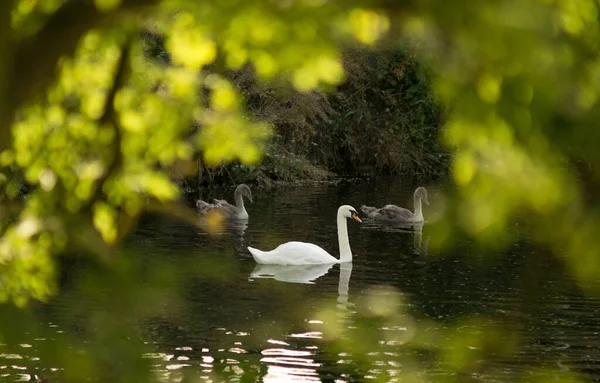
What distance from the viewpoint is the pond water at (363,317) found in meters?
9.49

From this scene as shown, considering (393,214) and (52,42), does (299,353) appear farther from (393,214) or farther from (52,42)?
(393,214)

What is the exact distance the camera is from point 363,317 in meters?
12.5

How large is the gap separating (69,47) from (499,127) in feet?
2.74

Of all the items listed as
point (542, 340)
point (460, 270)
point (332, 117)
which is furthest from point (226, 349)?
point (332, 117)

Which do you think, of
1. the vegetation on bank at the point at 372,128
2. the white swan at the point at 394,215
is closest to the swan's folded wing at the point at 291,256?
the white swan at the point at 394,215

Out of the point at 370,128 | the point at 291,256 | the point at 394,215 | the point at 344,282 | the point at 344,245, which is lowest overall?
the point at 344,282

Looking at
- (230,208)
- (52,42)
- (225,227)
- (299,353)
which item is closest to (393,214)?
(230,208)

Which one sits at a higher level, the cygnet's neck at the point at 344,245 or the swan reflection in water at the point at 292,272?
the cygnet's neck at the point at 344,245

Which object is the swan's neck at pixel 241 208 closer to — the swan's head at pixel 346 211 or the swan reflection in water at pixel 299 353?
the swan's head at pixel 346 211

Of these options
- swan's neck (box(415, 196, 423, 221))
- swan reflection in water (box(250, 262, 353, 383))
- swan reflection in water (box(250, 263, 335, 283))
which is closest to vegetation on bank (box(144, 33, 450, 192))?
swan's neck (box(415, 196, 423, 221))

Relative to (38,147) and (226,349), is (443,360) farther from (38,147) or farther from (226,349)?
(38,147)

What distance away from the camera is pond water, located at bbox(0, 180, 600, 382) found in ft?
31.1

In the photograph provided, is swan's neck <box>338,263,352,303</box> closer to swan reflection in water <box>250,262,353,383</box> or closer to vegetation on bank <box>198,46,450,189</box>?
swan reflection in water <box>250,262,353,383</box>

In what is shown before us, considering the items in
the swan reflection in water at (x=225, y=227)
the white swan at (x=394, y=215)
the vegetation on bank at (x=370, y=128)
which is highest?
the vegetation on bank at (x=370, y=128)
